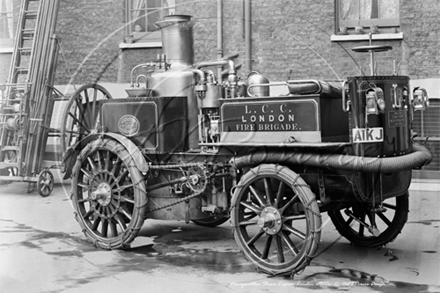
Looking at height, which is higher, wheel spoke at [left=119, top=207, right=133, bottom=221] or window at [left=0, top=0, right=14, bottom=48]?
window at [left=0, top=0, right=14, bottom=48]

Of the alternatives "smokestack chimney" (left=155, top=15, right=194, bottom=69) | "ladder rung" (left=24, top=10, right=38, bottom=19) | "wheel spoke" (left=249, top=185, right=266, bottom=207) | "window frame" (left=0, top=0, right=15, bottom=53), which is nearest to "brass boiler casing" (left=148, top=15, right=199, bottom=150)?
"smokestack chimney" (left=155, top=15, right=194, bottom=69)

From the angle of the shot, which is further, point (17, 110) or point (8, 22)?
point (8, 22)

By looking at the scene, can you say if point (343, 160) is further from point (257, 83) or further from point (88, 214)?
point (88, 214)

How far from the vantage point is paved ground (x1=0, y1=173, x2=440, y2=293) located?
5520 millimetres

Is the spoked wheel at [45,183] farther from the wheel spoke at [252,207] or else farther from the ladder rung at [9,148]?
the wheel spoke at [252,207]

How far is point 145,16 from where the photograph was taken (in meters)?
12.1

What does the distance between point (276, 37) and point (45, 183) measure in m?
4.28

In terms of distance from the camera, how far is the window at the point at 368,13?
409 inches

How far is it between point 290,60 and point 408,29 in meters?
1.87

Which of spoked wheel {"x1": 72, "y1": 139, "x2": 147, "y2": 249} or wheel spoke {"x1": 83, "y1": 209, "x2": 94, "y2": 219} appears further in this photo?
wheel spoke {"x1": 83, "y1": 209, "x2": 94, "y2": 219}

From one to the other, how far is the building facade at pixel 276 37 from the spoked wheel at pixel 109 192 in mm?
4544

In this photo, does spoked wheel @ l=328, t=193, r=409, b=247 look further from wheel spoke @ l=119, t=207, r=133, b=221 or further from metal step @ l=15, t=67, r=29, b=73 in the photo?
metal step @ l=15, t=67, r=29, b=73

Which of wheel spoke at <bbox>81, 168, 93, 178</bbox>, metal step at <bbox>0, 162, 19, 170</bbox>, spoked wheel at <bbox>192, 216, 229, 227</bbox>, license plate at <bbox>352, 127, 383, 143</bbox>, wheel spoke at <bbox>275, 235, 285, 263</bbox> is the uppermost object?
license plate at <bbox>352, 127, 383, 143</bbox>

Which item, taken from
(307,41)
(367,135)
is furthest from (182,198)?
(307,41)
